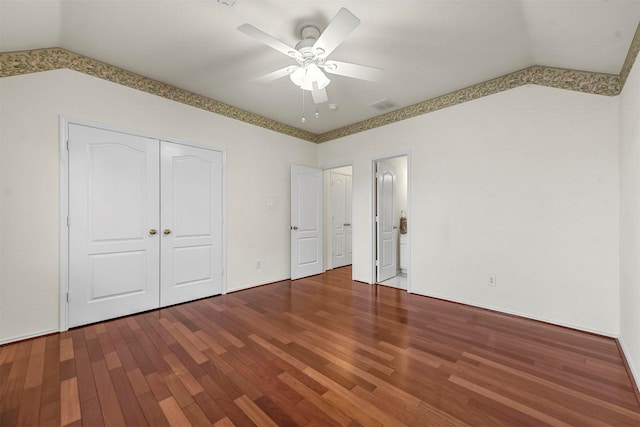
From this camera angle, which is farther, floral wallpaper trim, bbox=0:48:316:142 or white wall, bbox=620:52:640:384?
floral wallpaper trim, bbox=0:48:316:142

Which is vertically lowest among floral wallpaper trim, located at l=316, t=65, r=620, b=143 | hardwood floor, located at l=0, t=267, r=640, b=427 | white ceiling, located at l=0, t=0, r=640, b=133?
hardwood floor, located at l=0, t=267, r=640, b=427

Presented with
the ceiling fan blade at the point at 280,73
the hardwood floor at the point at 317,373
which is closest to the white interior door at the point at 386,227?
the hardwood floor at the point at 317,373

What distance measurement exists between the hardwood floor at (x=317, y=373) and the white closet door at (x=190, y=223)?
56cm

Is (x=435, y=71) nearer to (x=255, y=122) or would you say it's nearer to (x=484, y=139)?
(x=484, y=139)

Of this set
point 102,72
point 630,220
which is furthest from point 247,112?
point 630,220

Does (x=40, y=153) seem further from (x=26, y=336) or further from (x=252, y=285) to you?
(x=252, y=285)

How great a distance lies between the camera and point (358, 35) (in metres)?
2.38

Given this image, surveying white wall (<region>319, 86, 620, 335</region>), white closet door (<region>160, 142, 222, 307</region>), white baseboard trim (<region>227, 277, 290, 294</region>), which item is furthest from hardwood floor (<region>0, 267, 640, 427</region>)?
white baseboard trim (<region>227, 277, 290, 294</region>)

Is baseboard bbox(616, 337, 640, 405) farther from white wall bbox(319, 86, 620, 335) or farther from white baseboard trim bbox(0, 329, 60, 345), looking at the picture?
white baseboard trim bbox(0, 329, 60, 345)

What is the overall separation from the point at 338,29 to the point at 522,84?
2.50m

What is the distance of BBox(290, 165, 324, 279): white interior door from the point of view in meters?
4.86

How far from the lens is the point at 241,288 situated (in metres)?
4.12

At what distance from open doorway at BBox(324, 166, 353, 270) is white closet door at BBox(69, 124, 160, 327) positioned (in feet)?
10.6

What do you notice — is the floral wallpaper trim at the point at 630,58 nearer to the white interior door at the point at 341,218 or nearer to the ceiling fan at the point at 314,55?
the ceiling fan at the point at 314,55
